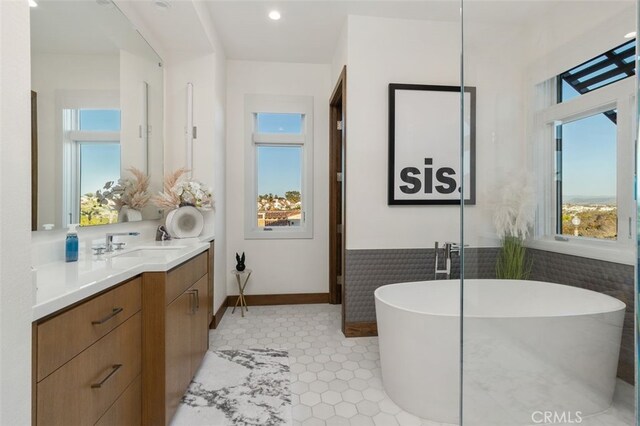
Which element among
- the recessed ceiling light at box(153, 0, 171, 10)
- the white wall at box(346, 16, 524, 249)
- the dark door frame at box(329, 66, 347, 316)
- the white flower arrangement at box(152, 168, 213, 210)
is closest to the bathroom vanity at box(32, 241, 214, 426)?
the white flower arrangement at box(152, 168, 213, 210)

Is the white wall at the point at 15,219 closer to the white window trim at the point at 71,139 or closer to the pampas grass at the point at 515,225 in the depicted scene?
the white window trim at the point at 71,139

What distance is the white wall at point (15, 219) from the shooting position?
0.64 meters

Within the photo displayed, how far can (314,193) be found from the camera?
354 cm

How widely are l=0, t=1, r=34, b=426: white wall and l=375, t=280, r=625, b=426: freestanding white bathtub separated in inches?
56.7

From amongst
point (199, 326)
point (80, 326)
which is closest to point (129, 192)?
point (199, 326)

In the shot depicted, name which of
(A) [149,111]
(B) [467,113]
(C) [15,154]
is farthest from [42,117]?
(B) [467,113]

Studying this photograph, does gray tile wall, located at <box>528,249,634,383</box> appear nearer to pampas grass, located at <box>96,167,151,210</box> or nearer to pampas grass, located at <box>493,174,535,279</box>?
pampas grass, located at <box>493,174,535,279</box>

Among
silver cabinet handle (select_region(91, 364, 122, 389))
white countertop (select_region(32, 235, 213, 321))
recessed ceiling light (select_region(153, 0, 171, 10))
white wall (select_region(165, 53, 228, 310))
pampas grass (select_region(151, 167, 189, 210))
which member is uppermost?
recessed ceiling light (select_region(153, 0, 171, 10))

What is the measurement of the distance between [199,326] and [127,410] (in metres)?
0.75

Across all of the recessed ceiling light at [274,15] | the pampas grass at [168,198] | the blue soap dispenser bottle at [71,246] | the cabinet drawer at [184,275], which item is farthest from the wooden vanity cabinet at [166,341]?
the recessed ceiling light at [274,15]

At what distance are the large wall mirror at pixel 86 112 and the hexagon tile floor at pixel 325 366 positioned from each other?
141cm

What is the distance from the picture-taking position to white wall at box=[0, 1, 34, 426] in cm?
64

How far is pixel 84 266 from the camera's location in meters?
1.36

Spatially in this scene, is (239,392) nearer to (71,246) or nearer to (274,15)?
(71,246)
